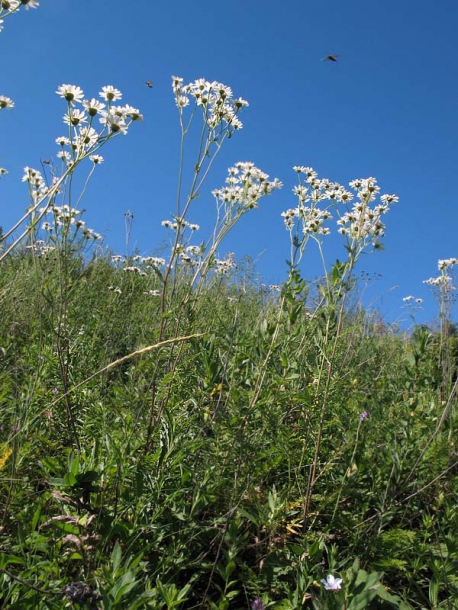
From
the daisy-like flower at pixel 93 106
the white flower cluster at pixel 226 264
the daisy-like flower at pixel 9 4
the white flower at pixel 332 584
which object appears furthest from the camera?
the white flower cluster at pixel 226 264

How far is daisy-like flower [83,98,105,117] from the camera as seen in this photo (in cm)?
191

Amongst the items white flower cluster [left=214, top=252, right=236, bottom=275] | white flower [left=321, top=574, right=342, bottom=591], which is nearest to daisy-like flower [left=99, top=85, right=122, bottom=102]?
white flower [left=321, top=574, right=342, bottom=591]

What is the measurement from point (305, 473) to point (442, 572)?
59 cm

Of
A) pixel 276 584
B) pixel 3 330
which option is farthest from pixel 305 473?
pixel 3 330

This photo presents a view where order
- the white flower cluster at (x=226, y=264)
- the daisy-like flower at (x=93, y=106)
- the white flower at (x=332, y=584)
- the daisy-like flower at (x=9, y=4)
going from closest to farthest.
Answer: the white flower at (x=332, y=584)
the daisy-like flower at (x=9, y=4)
the daisy-like flower at (x=93, y=106)
the white flower cluster at (x=226, y=264)

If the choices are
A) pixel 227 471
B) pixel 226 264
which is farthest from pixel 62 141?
pixel 226 264

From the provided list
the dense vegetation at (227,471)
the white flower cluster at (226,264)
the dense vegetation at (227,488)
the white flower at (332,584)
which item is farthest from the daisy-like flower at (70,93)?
the white flower cluster at (226,264)

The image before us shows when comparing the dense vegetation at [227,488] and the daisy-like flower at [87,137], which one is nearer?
the dense vegetation at [227,488]

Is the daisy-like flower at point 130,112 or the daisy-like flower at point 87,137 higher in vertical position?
the daisy-like flower at point 130,112

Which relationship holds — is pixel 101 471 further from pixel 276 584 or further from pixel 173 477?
pixel 276 584

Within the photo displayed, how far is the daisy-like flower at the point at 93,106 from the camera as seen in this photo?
6.28 feet

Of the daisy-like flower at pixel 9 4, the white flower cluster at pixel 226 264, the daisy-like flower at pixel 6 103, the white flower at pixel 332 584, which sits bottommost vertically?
the white flower at pixel 332 584

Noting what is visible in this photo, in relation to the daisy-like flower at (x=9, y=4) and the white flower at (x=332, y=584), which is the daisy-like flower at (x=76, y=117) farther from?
the white flower at (x=332, y=584)

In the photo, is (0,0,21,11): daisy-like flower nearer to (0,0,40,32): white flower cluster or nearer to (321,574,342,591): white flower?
(0,0,40,32): white flower cluster
